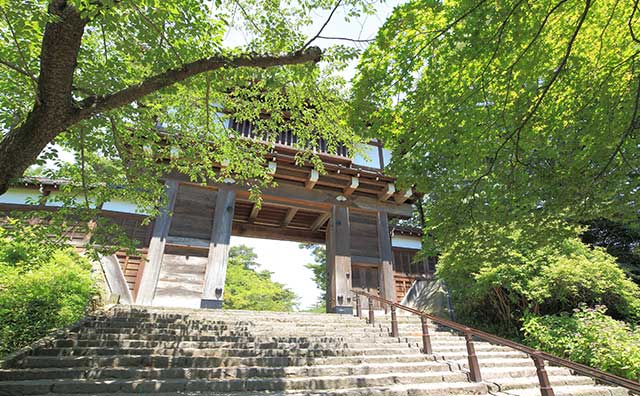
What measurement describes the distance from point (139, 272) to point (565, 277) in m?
12.5

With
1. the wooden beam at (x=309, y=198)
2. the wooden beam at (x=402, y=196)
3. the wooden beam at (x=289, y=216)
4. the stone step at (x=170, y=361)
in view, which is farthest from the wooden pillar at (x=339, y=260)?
the stone step at (x=170, y=361)

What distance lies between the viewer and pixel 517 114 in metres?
4.79

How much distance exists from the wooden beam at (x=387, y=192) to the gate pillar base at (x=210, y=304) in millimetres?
7033

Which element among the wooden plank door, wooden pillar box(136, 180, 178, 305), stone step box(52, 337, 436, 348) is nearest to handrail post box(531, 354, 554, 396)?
stone step box(52, 337, 436, 348)

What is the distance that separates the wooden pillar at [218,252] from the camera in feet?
Answer: 29.6

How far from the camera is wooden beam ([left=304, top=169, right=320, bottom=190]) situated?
1062 cm

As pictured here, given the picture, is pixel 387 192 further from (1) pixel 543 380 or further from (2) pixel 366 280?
(1) pixel 543 380

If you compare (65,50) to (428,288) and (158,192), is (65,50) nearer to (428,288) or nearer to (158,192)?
(158,192)

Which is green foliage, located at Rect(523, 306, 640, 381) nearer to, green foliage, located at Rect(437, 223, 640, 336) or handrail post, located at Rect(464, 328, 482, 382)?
green foliage, located at Rect(437, 223, 640, 336)

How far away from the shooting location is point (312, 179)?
10.6 m

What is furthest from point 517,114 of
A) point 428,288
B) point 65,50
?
point 428,288

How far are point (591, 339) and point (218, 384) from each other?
8306 millimetres

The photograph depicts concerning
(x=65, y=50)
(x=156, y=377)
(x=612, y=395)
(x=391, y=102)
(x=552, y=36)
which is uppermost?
(x=552, y=36)

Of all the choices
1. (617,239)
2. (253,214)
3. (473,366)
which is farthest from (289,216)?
(617,239)
